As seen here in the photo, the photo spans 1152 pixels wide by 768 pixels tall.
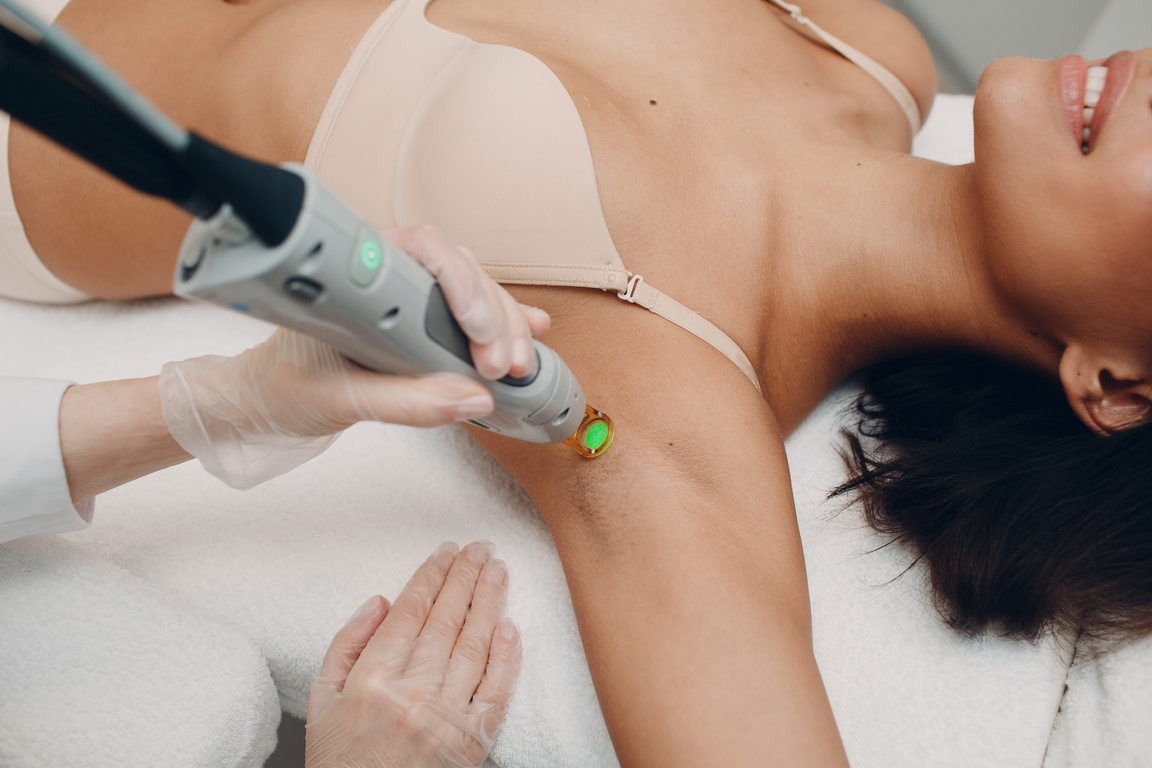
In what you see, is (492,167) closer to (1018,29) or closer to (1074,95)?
(1074,95)

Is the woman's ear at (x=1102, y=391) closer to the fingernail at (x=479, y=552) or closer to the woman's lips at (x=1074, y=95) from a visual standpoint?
the woman's lips at (x=1074, y=95)

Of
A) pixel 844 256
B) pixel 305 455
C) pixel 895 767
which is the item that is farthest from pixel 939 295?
pixel 305 455

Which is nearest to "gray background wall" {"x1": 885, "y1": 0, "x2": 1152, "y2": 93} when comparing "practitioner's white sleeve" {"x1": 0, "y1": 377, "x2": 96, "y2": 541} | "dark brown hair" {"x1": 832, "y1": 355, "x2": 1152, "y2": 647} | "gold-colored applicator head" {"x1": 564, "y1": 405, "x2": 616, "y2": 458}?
"dark brown hair" {"x1": 832, "y1": 355, "x2": 1152, "y2": 647}

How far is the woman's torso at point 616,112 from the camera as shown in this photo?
0.78m

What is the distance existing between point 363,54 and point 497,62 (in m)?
0.18

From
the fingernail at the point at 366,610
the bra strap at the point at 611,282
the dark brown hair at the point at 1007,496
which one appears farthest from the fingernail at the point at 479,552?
the dark brown hair at the point at 1007,496

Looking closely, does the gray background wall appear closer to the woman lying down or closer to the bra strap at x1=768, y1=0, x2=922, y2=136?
the bra strap at x1=768, y1=0, x2=922, y2=136

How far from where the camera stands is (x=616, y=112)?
78cm

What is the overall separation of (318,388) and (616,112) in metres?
0.47

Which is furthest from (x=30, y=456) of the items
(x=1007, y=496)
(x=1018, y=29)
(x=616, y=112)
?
(x=1018, y=29)

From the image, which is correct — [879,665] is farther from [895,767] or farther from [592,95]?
[592,95]

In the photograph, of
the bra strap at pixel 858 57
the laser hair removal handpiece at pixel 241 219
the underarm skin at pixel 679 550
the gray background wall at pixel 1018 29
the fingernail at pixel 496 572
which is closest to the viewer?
the laser hair removal handpiece at pixel 241 219

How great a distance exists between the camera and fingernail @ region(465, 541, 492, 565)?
85 centimetres

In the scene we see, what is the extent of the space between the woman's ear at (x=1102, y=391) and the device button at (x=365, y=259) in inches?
29.4
